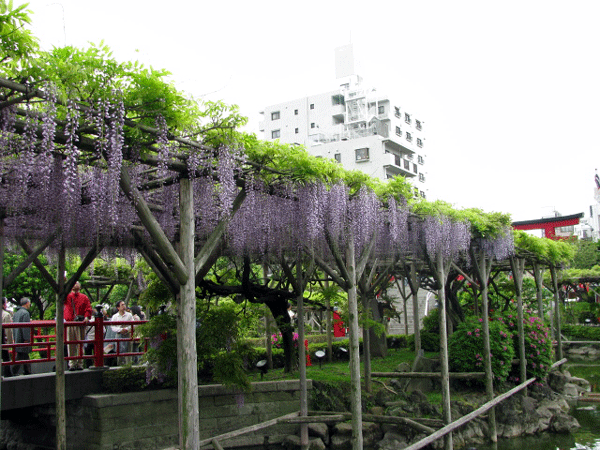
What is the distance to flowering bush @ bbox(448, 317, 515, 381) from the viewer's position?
11484 mm

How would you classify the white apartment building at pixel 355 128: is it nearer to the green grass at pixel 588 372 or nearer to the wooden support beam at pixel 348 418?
the green grass at pixel 588 372

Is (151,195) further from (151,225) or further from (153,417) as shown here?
(153,417)

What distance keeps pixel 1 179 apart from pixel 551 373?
45.3 feet

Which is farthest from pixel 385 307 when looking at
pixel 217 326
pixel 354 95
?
pixel 354 95

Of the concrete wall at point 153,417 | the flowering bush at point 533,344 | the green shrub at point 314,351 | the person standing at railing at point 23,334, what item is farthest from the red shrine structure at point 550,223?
the person standing at railing at point 23,334

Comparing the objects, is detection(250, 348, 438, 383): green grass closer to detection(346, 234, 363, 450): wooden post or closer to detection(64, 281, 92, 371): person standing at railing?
detection(64, 281, 92, 371): person standing at railing

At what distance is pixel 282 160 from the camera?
20.1ft

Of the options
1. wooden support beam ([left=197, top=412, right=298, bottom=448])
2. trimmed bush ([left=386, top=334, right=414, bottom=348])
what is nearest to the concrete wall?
wooden support beam ([left=197, top=412, right=298, bottom=448])

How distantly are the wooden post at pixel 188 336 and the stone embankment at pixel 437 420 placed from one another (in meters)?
4.42

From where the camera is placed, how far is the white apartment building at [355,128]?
3822 cm

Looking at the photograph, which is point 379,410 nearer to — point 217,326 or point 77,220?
point 217,326

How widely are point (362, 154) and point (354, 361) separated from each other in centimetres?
3174

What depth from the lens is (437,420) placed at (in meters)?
9.02

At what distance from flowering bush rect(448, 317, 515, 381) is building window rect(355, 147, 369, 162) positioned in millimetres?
26769
